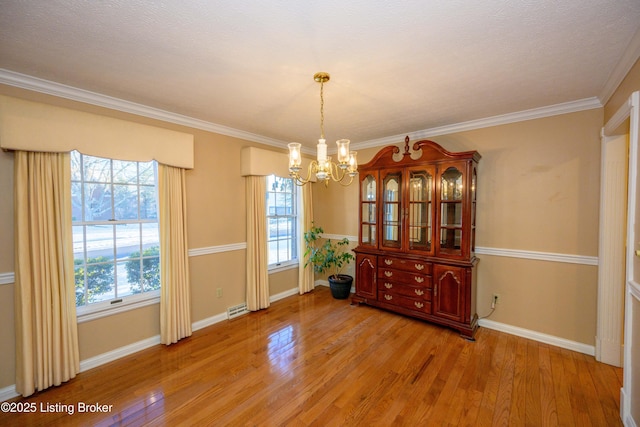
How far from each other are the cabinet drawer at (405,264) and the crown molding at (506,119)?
5.54ft

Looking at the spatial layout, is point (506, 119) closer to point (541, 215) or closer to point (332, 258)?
point (541, 215)

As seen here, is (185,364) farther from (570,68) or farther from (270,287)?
(570,68)

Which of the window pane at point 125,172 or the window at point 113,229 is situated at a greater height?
the window pane at point 125,172

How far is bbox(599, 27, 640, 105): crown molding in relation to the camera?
1634mm

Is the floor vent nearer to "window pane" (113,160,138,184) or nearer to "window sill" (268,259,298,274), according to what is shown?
"window sill" (268,259,298,274)

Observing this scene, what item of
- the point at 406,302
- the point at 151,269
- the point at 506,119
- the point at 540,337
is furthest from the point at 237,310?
the point at 506,119

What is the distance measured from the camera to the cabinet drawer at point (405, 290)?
3.20 meters

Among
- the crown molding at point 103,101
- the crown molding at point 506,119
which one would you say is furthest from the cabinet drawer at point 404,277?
the crown molding at point 103,101

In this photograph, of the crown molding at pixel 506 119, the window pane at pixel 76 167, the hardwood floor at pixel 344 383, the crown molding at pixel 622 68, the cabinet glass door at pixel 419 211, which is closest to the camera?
the crown molding at pixel 622 68

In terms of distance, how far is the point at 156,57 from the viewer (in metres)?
1.82

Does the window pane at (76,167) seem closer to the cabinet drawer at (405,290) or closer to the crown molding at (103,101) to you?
the crown molding at (103,101)

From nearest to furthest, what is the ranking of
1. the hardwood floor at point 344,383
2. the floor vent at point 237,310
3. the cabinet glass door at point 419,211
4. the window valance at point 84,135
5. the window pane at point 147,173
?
the hardwood floor at point 344,383, the window valance at point 84,135, the window pane at point 147,173, the cabinet glass door at point 419,211, the floor vent at point 237,310

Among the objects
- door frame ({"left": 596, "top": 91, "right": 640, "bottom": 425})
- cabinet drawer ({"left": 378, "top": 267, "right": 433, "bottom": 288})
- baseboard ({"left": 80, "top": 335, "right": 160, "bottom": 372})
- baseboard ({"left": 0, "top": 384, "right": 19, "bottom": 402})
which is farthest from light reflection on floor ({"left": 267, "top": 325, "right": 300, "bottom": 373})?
door frame ({"left": 596, "top": 91, "right": 640, "bottom": 425})

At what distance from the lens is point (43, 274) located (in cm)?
212
